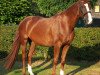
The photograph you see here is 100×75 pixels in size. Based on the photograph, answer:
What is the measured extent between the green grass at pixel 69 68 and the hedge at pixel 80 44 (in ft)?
1.06

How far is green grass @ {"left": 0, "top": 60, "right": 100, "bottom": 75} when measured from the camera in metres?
10.6

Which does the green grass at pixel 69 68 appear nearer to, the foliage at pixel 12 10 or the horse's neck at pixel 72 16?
the horse's neck at pixel 72 16

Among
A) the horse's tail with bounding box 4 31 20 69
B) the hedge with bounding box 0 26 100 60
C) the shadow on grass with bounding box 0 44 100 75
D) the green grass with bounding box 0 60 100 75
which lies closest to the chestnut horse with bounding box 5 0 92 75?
the horse's tail with bounding box 4 31 20 69

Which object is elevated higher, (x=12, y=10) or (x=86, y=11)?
(x=86, y=11)

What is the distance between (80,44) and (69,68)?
1778mm

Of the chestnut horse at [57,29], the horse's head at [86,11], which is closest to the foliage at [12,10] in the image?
the chestnut horse at [57,29]

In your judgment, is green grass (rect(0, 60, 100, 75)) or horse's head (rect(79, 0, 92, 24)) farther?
green grass (rect(0, 60, 100, 75))

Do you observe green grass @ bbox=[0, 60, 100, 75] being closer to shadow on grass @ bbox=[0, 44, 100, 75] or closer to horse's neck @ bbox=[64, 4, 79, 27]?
shadow on grass @ bbox=[0, 44, 100, 75]

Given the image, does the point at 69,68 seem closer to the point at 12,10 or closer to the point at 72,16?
the point at 72,16

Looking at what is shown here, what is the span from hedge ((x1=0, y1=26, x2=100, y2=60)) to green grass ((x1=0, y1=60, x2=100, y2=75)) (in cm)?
32

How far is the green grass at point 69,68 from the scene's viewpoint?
34.8 ft

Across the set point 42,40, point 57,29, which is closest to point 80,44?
point 42,40

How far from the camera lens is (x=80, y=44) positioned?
12.9 meters

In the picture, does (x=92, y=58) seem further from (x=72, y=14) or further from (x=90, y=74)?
(x=72, y=14)
